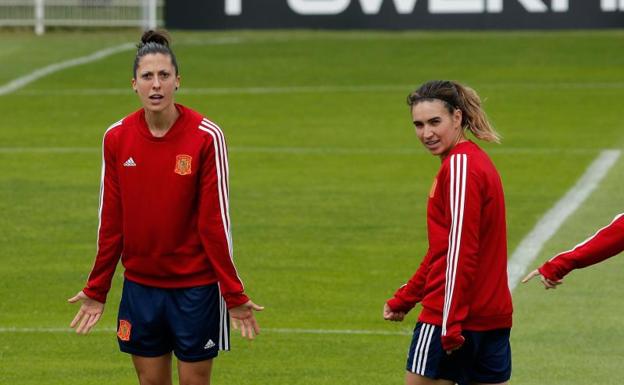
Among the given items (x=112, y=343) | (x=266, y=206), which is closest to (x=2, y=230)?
(x=266, y=206)

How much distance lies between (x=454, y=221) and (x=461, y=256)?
15cm

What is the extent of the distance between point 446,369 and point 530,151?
623 inches

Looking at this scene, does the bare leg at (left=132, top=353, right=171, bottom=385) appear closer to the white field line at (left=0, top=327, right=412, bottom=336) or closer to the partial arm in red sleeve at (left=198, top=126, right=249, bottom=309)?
the partial arm in red sleeve at (left=198, top=126, right=249, bottom=309)

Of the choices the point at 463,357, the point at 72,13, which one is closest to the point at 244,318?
the point at 463,357

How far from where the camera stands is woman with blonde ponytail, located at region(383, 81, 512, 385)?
24.4 feet

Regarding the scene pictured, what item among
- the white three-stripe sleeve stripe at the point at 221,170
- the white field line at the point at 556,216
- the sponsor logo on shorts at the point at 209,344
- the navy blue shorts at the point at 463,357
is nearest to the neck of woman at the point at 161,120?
the white three-stripe sleeve stripe at the point at 221,170

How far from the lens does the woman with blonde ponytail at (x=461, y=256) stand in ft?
24.4

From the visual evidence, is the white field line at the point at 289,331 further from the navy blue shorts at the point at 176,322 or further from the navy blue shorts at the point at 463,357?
the navy blue shorts at the point at 463,357

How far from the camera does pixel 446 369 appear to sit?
7.70 m

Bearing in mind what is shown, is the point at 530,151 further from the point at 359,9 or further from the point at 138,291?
the point at 138,291

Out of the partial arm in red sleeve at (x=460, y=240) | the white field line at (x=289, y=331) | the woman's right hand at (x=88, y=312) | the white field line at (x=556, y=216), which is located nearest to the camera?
the partial arm in red sleeve at (x=460, y=240)

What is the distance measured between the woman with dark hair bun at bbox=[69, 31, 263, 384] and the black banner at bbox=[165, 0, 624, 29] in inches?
988

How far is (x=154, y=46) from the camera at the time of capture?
8.14 metres

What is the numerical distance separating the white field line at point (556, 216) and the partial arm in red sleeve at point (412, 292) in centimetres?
622
